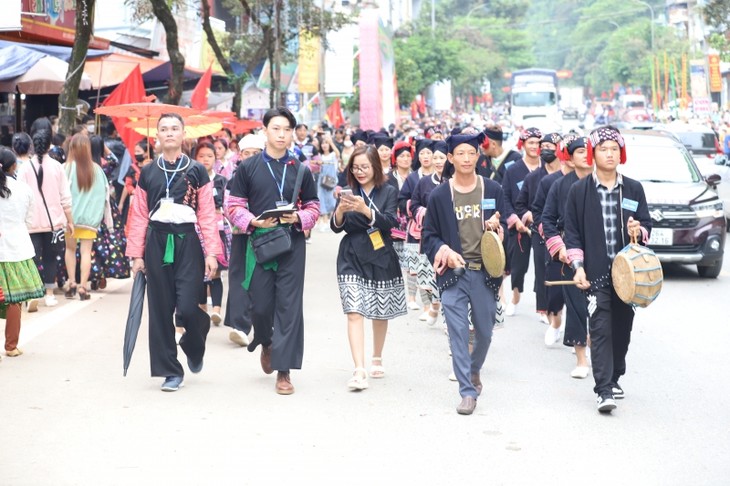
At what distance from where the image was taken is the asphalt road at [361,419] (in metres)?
6.07

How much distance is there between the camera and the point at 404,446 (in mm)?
6574

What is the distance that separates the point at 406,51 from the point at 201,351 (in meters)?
52.9

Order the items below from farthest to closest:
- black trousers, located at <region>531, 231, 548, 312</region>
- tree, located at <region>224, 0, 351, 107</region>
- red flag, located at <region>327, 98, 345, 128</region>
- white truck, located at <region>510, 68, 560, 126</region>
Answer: white truck, located at <region>510, 68, 560, 126</region>, red flag, located at <region>327, 98, 345, 128</region>, tree, located at <region>224, 0, 351, 107</region>, black trousers, located at <region>531, 231, 548, 312</region>

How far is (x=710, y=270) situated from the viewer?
48.0 feet

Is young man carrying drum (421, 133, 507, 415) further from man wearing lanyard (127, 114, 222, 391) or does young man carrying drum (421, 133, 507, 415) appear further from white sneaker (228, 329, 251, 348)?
white sneaker (228, 329, 251, 348)

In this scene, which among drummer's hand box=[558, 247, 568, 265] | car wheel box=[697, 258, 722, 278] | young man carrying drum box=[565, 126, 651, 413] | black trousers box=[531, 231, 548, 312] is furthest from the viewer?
car wheel box=[697, 258, 722, 278]

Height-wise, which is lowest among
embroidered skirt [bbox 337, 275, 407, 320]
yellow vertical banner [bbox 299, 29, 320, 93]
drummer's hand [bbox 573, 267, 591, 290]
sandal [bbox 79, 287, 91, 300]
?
sandal [bbox 79, 287, 91, 300]

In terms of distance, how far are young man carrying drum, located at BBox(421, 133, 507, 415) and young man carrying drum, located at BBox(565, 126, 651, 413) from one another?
1.66 feet

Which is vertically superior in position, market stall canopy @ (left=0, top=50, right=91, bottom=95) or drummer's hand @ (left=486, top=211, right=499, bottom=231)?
market stall canopy @ (left=0, top=50, right=91, bottom=95)

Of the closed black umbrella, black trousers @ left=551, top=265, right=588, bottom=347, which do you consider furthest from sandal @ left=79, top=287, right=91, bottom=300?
black trousers @ left=551, top=265, right=588, bottom=347

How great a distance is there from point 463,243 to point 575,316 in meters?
1.54

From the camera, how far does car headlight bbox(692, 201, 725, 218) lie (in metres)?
14.2

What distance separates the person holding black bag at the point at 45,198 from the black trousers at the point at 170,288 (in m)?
4.00

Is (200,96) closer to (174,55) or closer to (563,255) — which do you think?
(174,55)
